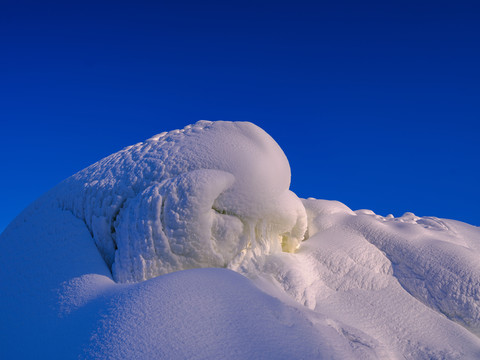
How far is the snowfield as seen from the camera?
186cm

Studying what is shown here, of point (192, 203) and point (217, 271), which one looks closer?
point (217, 271)

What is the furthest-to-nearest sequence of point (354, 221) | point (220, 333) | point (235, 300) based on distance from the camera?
point (354, 221) → point (235, 300) → point (220, 333)

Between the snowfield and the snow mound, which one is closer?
the snowfield

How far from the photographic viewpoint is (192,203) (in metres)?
2.61

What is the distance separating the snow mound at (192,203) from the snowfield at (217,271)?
0.04 ft

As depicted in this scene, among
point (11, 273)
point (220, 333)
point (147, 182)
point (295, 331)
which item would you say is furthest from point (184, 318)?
point (11, 273)

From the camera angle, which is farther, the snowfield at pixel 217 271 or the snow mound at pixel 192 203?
the snow mound at pixel 192 203

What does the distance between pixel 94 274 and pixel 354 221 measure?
2.61 meters

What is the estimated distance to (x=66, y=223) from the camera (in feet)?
10.8

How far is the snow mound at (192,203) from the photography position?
2613 mm

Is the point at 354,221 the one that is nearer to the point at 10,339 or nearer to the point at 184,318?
the point at 184,318

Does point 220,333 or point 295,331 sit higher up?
point 295,331

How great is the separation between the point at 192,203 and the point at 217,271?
57 cm

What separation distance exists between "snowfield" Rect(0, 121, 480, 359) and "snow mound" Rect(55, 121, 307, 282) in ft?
0.04
